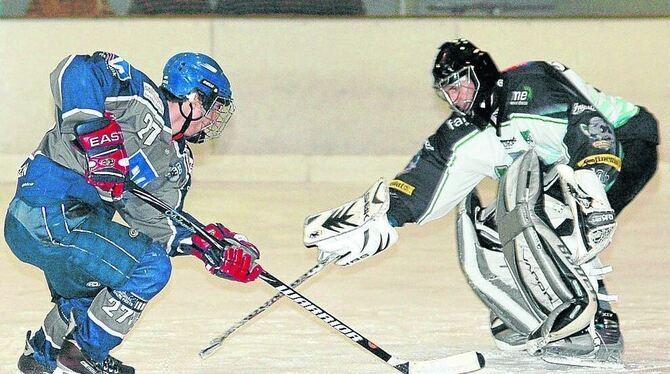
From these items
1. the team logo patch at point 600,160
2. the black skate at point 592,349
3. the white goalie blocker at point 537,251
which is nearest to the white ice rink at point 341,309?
the black skate at point 592,349

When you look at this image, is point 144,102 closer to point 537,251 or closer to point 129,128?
point 129,128

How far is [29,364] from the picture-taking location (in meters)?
3.59

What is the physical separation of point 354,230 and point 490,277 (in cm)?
48

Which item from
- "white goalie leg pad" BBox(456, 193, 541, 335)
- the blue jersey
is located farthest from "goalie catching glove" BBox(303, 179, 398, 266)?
the blue jersey

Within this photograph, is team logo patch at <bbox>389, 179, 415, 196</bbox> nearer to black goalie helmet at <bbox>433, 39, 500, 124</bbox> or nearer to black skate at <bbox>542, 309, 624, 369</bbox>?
black goalie helmet at <bbox>433, 39, 500, 124</bbox>

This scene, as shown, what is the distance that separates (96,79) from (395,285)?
6.43 ft

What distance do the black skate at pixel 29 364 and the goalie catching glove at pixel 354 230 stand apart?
78 centimetres

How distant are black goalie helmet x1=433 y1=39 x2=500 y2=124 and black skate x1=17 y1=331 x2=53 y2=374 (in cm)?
132

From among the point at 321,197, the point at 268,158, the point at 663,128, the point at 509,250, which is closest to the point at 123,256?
the point at 509,250

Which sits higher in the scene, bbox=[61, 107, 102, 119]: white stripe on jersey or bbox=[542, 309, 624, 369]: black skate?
bbox=[61, 107, 102, 119]: white stripe on jersey

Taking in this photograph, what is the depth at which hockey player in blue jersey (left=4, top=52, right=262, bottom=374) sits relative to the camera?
3.24 metres

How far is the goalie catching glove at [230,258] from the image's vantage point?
11.4ft

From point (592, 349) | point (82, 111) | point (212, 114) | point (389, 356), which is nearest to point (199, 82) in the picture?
point (212, 114)

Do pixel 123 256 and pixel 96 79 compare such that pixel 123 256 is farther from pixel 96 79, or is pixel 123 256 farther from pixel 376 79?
pixel 376 79
